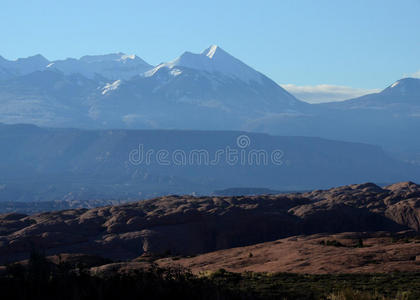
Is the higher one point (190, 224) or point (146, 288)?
point (146, 288)

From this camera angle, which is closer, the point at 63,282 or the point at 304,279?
the point at 63,282

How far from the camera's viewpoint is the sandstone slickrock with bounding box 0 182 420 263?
69250 mm

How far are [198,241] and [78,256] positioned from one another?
2917cm

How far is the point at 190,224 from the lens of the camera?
253 feet

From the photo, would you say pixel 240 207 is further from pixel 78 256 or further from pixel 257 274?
pixel 257 274

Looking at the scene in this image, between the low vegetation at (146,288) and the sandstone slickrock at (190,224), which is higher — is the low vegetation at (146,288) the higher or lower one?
the higher one

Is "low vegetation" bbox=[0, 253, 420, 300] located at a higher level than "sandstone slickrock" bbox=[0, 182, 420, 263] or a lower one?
higher

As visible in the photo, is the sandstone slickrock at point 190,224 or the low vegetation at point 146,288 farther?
the sandstone slickrock at point 190,224

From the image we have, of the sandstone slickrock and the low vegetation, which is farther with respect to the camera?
the sandstone slickrock

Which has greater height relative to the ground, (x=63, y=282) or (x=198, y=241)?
(x=63, y=282)

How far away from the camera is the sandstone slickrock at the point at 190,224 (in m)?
69.2

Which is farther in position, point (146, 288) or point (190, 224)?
point (190, 224)

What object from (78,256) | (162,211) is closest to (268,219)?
(162,211)

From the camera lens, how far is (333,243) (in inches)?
1909
